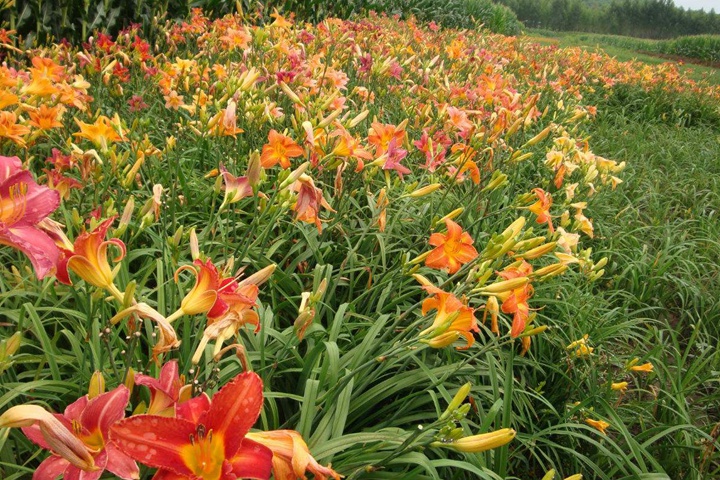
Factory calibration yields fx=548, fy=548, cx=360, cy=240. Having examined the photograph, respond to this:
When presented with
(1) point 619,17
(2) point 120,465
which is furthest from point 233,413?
(1) point 619,17

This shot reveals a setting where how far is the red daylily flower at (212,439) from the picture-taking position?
64 cm

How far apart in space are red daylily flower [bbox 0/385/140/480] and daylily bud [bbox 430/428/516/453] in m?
0.54

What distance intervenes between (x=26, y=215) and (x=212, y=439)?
41cm

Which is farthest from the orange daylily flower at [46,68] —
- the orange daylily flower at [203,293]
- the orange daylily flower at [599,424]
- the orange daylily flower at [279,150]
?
the orange daylily flower at [599,424]

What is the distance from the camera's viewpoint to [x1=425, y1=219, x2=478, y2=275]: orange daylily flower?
54.3 inches

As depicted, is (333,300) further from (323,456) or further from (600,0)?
(600,0)

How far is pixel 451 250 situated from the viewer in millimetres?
1407

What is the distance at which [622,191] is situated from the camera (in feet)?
14.2

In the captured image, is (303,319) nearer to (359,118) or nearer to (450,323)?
(450,323)

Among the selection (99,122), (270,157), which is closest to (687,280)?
(270,157)

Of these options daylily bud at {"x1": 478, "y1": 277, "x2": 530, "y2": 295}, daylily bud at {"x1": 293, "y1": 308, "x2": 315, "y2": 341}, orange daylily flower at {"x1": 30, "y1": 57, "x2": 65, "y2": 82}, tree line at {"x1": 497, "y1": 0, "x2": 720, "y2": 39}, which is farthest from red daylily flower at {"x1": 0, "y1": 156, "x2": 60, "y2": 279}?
tree line at {"x1": 497, "y1": 0, "x2": 720, "y2": 39}

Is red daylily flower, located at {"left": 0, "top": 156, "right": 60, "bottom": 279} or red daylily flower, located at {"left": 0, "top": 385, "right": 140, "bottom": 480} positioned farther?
red daylily flower, located at {"left": 0, "top": 156, "right": 60, "bottom": 279}

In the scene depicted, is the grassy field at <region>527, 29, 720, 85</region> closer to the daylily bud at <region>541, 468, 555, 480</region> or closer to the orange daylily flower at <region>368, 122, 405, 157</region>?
the orange daylily flower at <region>368, 122, 405, 157</region>

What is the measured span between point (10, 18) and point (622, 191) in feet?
16.3
